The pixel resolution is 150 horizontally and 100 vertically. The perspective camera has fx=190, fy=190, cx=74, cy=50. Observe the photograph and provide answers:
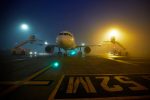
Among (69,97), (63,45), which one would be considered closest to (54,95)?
(69,97)

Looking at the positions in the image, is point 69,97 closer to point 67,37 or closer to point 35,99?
point 35,99

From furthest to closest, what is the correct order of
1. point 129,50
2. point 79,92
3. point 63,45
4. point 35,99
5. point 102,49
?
point 102,49 < point 129,50 < point 63,45 < point 79,92 < point 35,99

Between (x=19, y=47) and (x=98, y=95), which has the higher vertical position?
(x=19, y=47)

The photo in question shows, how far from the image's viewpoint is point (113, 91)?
782 centimetres

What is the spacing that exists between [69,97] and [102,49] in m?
99.9

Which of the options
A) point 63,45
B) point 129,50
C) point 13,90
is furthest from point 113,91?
point 129,50

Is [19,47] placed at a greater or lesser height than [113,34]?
lesser

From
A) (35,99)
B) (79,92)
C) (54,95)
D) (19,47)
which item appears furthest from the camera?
(19,47)

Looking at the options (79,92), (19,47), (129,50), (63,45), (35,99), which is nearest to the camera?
(35,99)

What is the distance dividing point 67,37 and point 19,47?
80.6 ft

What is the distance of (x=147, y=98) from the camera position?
6688 mm

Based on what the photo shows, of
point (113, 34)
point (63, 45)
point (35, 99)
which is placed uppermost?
point (113, 34)

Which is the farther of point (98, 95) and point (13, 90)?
point (13, 90)

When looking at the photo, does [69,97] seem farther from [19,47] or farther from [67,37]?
[19,47]
